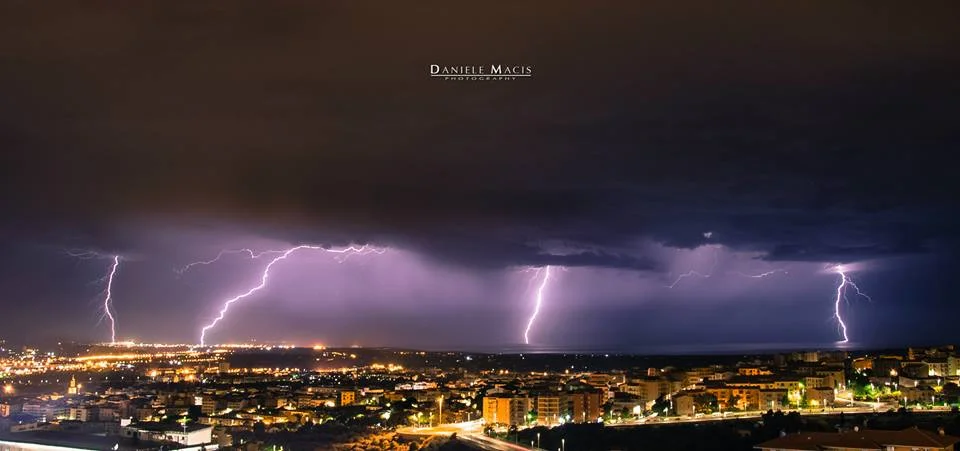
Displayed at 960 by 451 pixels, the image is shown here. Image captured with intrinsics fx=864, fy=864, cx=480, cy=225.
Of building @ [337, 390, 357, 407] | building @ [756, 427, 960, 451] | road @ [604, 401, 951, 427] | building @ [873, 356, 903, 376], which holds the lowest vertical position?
building @ [337, 390, 357, 407]

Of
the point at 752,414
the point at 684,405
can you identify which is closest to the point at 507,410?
the point at 684,405

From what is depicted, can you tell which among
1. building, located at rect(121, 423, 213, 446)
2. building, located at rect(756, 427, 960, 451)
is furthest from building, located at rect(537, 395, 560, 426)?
building, located at rect(756, 427, 960, 451)

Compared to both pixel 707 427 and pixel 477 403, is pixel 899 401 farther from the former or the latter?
pixel 477 403

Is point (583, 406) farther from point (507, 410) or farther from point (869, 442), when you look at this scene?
point (869, 442)

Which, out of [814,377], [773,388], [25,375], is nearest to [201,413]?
[773,388]

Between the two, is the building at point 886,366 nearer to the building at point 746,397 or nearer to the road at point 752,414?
the building at point 746,397

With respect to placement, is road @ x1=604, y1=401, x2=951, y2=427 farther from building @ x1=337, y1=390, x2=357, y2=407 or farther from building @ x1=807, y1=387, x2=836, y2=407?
building @ x1=337, y1=390, x2=357, y2=407
